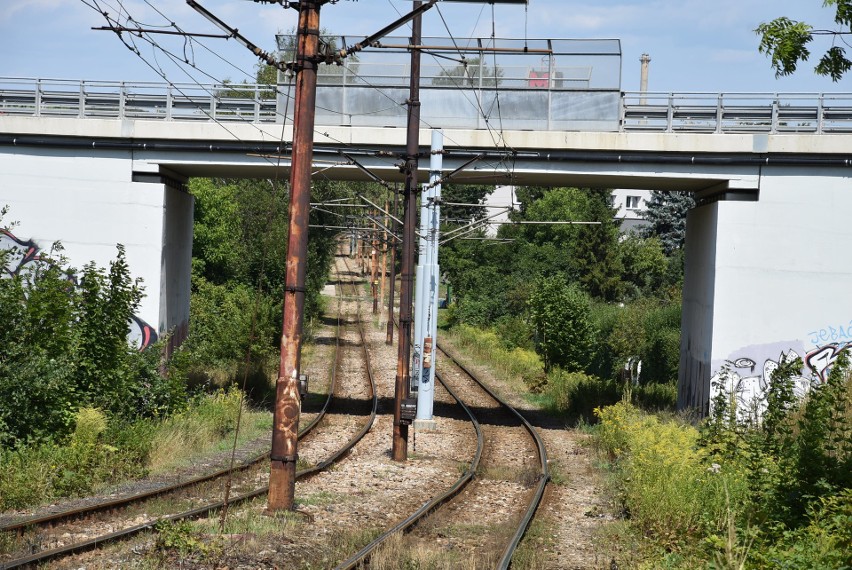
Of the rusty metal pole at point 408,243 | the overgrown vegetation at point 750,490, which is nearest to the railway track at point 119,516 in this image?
Answer: the rusty metal pole at point 408,243

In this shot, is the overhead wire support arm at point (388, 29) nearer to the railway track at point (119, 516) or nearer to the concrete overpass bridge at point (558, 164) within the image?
the railway track at point (119, 516)

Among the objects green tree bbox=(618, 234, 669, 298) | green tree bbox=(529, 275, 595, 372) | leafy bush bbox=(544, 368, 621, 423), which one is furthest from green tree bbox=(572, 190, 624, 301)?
leafy bush bbox=(544, 368, 621, 423)

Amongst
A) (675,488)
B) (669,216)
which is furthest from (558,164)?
(669,216)

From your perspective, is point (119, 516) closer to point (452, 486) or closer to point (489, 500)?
point (452, 486)

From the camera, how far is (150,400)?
17859mm

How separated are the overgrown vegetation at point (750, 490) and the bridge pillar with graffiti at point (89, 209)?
11.7m

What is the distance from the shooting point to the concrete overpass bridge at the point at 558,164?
20.0 metres

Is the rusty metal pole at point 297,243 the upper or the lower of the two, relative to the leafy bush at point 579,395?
upper

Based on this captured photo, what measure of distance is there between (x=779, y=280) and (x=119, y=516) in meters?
14.8

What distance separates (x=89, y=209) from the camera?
21.0 m

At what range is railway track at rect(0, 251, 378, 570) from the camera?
9.16m

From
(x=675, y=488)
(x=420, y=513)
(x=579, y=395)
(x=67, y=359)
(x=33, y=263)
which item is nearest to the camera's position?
(x=675, y=488)

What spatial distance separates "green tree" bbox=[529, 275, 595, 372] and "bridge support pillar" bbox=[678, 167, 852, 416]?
34.2 ft

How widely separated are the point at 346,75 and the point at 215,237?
21815 mm
